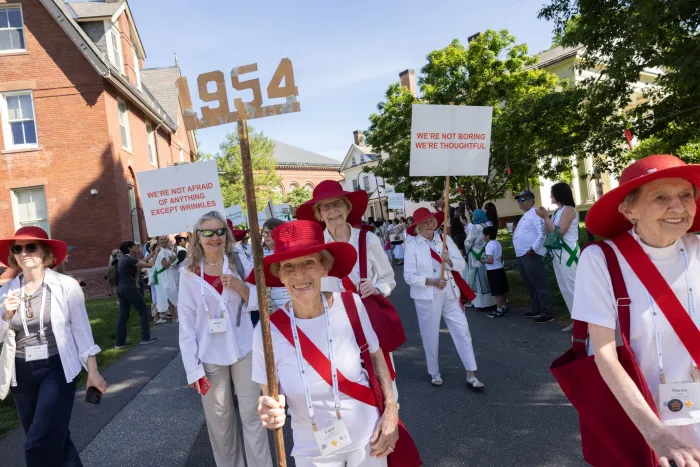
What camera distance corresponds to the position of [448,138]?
5754 mm

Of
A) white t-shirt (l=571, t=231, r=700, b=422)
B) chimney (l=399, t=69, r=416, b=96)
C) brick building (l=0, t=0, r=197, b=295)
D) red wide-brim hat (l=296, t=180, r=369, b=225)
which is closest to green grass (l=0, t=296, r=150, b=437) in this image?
brick building (l=0, t=0, r=197, b=295)

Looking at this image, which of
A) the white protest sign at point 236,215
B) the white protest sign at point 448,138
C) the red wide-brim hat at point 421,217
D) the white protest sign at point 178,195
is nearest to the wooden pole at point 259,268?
the white protest sign at point 448,138

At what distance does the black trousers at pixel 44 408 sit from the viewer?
3.44 metres

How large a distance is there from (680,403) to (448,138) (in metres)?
4.11

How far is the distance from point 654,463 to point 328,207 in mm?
2851

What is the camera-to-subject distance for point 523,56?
24.3 m

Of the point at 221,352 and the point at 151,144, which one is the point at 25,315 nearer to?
the point at 221,352

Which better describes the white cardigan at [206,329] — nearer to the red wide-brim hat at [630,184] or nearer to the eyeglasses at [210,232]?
the eyeglasses at [210,232]

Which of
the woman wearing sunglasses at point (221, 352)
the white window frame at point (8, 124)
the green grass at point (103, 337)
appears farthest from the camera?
the white window frame at point (8, 124)

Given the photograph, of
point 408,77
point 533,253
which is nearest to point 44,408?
point 533,253

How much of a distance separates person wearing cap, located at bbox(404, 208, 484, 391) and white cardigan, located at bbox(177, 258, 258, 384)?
241cm

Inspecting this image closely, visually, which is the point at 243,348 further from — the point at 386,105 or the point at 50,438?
the point at 386,105

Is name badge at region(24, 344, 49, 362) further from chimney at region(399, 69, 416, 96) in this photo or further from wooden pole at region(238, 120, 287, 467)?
chimney at region(399, 69, 416, 96)

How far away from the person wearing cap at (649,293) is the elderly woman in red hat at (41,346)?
10.6 feet
